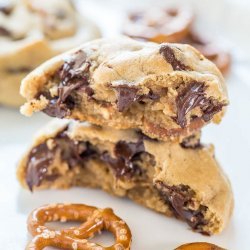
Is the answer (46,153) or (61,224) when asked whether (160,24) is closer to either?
(46,153)

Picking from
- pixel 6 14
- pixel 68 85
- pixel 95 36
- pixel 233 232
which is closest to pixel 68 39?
pixel 95 36

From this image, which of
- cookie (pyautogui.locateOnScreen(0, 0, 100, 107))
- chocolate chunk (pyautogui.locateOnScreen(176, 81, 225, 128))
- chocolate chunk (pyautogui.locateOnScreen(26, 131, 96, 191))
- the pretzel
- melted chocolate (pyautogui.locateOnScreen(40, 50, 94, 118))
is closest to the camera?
chocolate chunk (pyautogui.locateOnScreen(176, 81, 225, 128))

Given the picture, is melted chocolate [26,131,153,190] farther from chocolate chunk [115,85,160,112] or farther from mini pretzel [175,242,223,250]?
mini pretzel [175,242,223,250]

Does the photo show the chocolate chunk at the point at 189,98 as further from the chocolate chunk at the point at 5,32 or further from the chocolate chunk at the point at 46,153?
the chocolate chunk at the point at 5,32

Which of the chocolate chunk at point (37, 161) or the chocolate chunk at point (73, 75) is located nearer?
the chocolate chunk at point (73, 75)

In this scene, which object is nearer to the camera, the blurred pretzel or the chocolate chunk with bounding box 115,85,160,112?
the chocolate chunk with bounding box 115,85,160,112

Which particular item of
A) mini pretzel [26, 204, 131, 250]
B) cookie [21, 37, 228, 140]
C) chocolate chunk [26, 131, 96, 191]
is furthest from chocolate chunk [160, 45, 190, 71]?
mini pretzel [26, 204, 131, 250]

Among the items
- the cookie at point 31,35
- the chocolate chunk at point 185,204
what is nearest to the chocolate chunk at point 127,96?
the chocolate chunk at point 185,204
